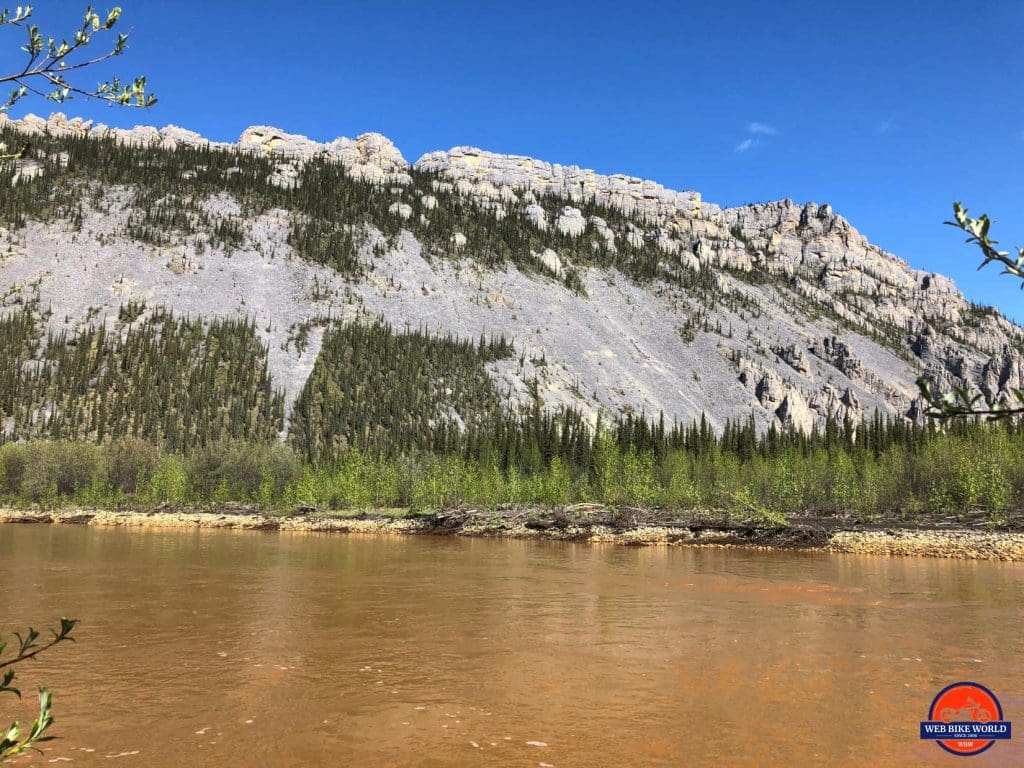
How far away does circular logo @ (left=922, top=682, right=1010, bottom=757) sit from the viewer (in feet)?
40.1

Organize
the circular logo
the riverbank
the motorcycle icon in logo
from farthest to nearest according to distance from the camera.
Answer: the riverbank, the motorcycle icon in logo, the circular logo

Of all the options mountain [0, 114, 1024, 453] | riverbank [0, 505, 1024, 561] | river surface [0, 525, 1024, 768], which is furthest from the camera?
mountain [0, 114, 1024, 453]

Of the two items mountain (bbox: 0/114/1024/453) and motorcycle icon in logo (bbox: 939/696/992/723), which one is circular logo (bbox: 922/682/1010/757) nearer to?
motorcycle icon in logo (bbox: 939/696/992/723)

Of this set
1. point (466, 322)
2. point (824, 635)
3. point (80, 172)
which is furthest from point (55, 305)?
point (824, 635)

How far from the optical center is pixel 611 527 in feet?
211

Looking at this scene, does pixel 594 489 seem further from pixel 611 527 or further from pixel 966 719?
pixel 966 719

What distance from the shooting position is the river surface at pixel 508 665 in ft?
38.7

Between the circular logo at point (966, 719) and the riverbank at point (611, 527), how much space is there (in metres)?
35.5

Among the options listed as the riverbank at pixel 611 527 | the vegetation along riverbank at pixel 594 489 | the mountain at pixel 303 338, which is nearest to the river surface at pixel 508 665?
the riverbank at pixel 611 527

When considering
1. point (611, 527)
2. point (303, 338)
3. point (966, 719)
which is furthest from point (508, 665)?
point (303, 338)

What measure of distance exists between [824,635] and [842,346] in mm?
196911

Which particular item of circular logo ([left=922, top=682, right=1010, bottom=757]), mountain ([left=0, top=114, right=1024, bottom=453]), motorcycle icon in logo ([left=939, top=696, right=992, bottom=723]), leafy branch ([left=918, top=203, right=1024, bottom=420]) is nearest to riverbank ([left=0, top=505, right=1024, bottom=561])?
circular logo ([left=922, top=682, right=1010, bottom=757])

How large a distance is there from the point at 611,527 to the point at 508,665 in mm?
48666

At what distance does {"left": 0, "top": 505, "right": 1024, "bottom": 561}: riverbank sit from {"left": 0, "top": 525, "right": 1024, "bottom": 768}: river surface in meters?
15.5
